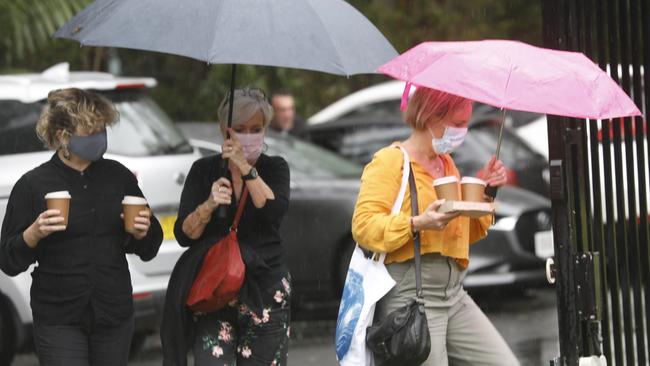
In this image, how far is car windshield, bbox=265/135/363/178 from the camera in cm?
1120

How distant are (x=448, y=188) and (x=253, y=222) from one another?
3.13 feet

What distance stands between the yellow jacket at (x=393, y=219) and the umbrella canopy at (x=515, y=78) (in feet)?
1.29

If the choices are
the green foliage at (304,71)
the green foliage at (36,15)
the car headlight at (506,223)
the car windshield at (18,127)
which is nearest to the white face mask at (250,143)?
the car windshield at (18,127)

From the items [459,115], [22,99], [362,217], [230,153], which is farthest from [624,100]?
[22,99]

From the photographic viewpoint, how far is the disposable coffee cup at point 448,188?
5.20 m

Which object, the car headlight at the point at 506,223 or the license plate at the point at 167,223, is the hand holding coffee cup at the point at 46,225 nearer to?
the license plate at the point at 167,223

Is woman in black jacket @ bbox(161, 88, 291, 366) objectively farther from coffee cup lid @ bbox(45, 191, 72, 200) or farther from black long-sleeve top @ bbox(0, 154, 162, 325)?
coffee cup lid @ bbox(45, 191, 72, 200)

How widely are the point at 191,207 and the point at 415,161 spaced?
100cm

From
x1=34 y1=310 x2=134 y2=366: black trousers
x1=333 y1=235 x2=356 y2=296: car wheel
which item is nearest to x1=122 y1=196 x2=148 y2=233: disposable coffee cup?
x1=34 y1=310 x2=134 y2=366: black trousers

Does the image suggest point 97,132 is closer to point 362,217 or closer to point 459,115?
point 362,217

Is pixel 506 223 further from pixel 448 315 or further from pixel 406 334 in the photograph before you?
pixel 406 334

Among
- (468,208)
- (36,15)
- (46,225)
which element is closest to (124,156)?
(36,15)

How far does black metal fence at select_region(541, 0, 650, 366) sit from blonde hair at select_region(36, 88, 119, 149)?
1.99m

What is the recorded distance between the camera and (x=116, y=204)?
552 cm
